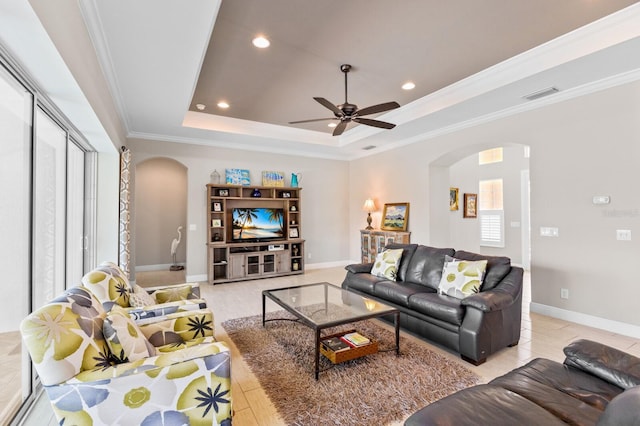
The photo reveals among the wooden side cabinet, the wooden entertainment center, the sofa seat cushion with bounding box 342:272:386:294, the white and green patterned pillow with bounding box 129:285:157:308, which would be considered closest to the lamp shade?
the wooden side cabinet

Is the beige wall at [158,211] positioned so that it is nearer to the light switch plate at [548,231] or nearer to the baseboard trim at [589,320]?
the light switch plate at [548,231]

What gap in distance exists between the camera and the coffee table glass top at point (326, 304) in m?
2.84

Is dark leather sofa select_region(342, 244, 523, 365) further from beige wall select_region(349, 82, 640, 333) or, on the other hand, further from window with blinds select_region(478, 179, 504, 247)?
window with blinds select_region(478, 179, 504, 247)

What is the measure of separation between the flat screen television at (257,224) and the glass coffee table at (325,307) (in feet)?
9.47

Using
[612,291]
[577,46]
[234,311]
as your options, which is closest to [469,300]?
[612,291]

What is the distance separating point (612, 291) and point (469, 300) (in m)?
2.13

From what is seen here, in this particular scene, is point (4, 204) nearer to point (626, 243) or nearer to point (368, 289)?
point (368, 289)

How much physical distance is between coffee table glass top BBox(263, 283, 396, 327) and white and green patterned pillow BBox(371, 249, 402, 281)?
2.43 feet

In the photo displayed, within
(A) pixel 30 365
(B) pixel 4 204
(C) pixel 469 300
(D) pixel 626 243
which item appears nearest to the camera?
(B) pixel 4 204

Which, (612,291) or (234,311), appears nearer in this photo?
(612,291)

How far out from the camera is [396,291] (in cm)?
366

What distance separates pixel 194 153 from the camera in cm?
625

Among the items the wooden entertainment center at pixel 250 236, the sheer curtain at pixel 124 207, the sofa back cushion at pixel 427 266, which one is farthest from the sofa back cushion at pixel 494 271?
the sheer curtain at pixel 124 207

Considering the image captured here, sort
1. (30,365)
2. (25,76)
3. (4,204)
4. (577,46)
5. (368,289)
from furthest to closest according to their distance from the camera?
(368,289) < (577,46) < (30,365) < (25,76) < (4,204)
